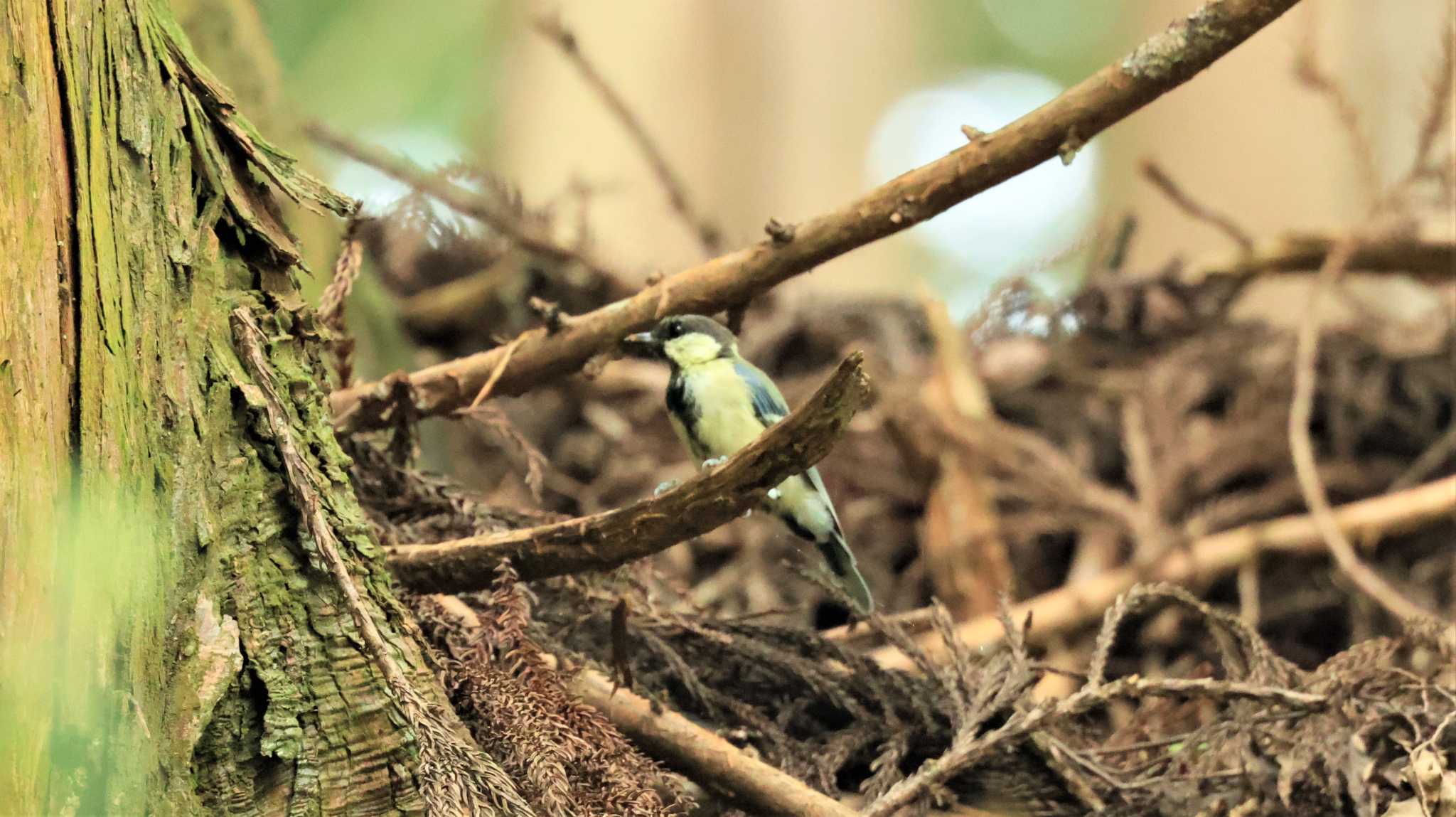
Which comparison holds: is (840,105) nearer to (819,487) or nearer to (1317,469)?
(1317,469)

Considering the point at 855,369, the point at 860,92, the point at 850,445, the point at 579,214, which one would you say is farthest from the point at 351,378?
the point at 860,92

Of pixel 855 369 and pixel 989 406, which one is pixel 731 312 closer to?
pixel 855 369

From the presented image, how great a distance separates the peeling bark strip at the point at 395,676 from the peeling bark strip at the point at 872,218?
47cm

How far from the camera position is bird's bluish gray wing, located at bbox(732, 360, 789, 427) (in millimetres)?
2377

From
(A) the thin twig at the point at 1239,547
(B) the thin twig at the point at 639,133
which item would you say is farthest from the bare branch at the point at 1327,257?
(B) the thin twig at the point at 639,133

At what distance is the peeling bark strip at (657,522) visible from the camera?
119cm

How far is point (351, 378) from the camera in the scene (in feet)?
6.36

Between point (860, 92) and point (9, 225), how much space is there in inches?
274

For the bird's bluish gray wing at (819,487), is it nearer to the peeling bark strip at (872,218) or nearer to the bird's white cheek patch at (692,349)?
the bird's white cheek patch at (692,349)

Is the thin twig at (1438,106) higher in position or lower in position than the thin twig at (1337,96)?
lower

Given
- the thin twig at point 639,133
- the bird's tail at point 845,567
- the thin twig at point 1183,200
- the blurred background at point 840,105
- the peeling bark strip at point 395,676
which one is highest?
the blurred background at point 840,105

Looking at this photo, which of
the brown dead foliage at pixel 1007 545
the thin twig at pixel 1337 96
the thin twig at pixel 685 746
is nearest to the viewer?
the thin twig at pixel 685 746

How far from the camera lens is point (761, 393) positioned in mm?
2424

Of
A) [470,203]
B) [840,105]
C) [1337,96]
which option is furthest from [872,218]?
[840,105]
